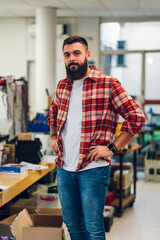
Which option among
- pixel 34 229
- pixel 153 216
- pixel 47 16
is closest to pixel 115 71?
pixel 47 16

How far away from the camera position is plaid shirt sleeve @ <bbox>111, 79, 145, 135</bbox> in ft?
6.98

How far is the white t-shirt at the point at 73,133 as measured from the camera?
2.17 metres

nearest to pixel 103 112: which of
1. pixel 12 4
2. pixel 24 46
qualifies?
pixel 12 4

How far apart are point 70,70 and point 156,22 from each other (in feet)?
19.9

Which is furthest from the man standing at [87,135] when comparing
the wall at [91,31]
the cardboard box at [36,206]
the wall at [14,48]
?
the wall at [14,48]

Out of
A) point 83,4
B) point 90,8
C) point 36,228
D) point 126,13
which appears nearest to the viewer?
point 36,228

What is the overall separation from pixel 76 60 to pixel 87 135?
43 centimetres

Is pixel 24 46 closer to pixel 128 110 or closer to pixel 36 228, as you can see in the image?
pixel 36 228

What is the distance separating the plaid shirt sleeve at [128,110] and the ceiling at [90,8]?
4735 mm

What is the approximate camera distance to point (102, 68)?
8.12 meters

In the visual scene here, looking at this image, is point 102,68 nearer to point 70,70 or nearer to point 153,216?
point 153,216

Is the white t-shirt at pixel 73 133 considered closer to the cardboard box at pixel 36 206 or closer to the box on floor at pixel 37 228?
the box on floor at pixel 37 228

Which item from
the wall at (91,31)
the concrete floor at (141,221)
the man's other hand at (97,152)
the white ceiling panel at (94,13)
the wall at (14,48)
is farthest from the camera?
the wall at (14,48)

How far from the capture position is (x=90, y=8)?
23.5 ft
